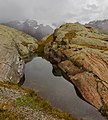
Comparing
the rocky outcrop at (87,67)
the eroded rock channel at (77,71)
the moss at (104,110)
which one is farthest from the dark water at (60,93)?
the rocky outcrop at (87,67)

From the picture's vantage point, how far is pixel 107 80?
51.7 m

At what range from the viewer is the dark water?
43.2 metres

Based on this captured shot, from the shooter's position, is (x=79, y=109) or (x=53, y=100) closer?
(x=79, y=109)

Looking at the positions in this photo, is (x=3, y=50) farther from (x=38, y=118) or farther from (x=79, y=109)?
(x=38, y=118)

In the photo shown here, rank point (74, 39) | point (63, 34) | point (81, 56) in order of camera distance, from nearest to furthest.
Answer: point (81, 56), point (74, 39), point (63, 34)

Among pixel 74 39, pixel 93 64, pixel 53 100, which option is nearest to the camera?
pixel 53 100

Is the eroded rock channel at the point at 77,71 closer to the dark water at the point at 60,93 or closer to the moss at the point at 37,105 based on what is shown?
the moss at the point at 37,105

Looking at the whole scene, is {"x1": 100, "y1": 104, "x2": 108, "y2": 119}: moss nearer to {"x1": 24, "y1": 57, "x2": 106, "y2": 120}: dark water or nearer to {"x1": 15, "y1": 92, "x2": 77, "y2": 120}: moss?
{"x1": 24, "y1": 57, "x2": 106, "y2": 120}: dark water

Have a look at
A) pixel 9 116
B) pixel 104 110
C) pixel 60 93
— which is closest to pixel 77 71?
pixel 60 93

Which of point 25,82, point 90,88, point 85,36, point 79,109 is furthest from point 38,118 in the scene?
point 85,36

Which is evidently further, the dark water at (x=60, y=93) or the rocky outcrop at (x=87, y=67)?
the rocky outcrop at (x=87, y=67)

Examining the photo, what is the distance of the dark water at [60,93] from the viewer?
142ft

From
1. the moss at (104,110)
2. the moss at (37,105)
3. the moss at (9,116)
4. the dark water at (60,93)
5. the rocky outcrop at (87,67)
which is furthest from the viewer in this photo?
the rocky outcrop at (87,67)

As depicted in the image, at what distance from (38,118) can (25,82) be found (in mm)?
35495
